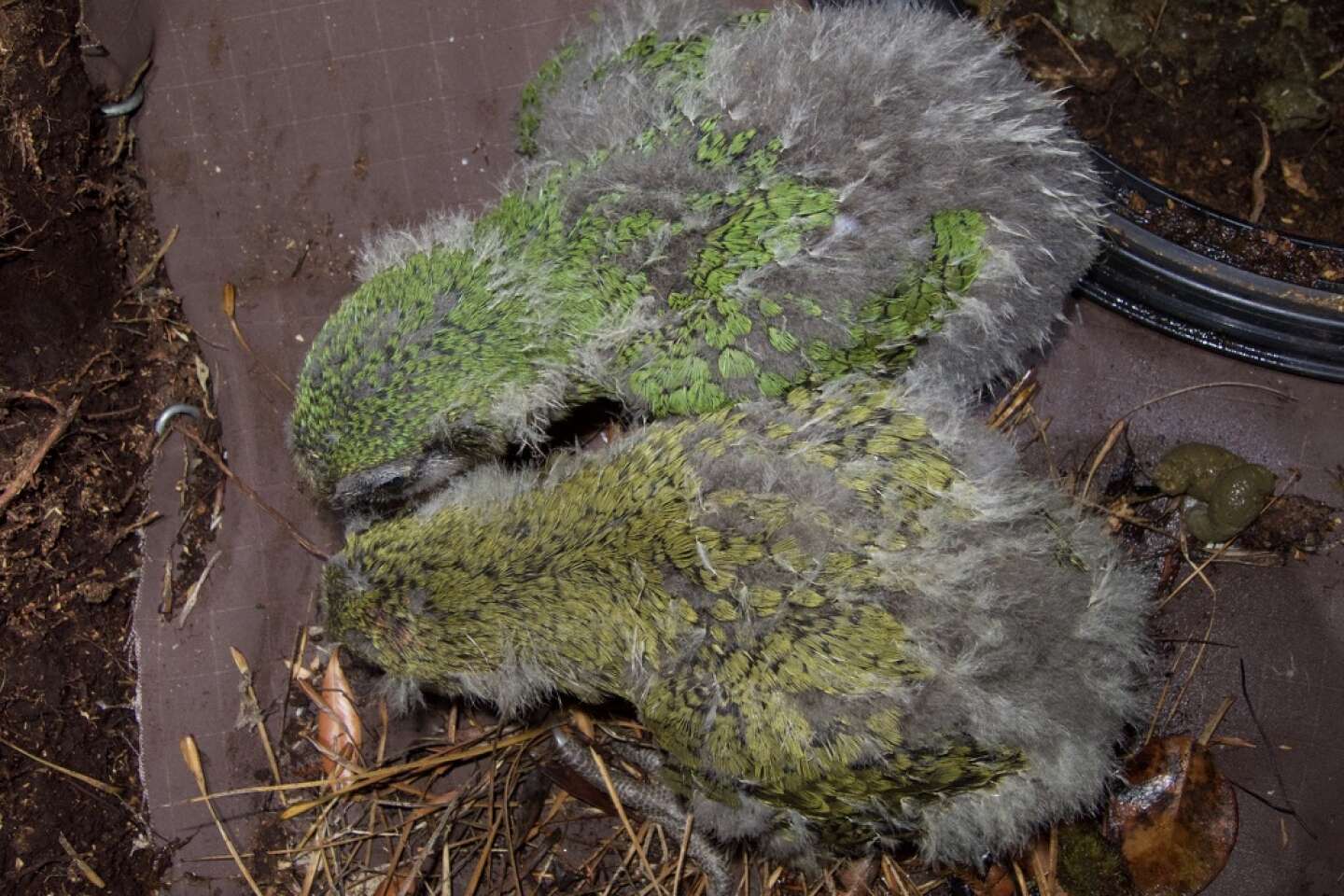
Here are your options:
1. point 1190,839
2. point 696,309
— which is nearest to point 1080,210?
point 696,309

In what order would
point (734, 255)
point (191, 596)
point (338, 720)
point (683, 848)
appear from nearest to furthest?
point (734, 255), point (683, 848), point (338, 720), point (191, 596)

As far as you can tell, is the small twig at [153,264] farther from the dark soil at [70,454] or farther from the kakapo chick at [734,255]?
the kakapo chick at [734,255]

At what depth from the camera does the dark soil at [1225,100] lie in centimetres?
282

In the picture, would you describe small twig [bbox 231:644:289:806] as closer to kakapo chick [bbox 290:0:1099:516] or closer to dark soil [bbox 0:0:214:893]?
dark soil [bbox 0:0:214:893]

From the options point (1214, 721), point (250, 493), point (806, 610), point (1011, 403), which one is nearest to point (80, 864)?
point (250, 493)

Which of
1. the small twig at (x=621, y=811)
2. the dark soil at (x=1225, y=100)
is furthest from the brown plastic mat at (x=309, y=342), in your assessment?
the small twig at (x=621, y=811)

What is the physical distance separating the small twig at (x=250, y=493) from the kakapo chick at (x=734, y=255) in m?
0.64

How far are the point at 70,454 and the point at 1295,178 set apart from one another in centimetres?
351

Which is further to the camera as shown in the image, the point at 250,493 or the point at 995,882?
the point at 250,493

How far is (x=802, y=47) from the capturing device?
7.36 ft

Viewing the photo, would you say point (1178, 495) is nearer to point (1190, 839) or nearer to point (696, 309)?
point (1190, 839)

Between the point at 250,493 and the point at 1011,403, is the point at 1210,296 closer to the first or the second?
the point at 1011,403

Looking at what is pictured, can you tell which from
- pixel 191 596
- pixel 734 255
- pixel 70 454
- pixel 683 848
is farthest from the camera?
pixel 191 596

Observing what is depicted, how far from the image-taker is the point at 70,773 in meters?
2.72
